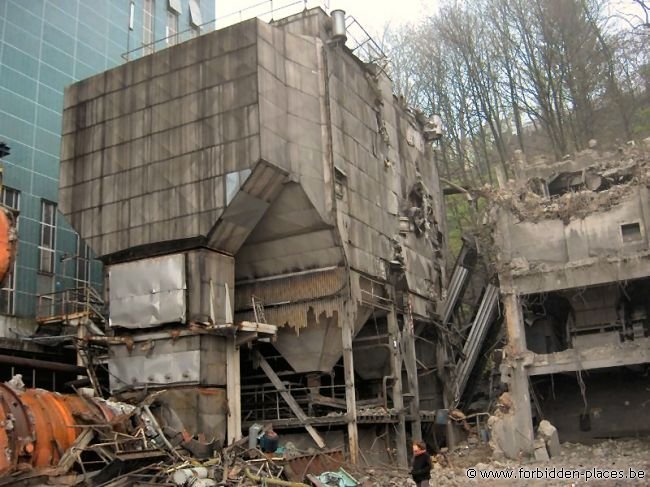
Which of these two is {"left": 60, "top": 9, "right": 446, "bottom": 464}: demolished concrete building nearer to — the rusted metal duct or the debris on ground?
the debris on ground

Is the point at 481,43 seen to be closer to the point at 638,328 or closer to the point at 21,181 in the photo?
the point at 638,328

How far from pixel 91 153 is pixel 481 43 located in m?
28.6

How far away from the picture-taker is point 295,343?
72.5 ft

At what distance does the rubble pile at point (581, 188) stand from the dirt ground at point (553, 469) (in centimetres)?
750

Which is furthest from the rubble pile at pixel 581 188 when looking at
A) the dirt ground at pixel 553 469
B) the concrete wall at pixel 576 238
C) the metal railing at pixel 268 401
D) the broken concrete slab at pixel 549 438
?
the metal railing at pixel 268 401

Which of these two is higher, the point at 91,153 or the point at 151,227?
the point at 91,153

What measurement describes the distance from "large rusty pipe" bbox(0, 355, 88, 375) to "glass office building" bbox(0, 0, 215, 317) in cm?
431

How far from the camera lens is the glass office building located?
26.3 metres

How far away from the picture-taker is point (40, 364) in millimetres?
21766

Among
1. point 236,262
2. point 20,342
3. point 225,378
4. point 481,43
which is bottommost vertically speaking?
point 225,378

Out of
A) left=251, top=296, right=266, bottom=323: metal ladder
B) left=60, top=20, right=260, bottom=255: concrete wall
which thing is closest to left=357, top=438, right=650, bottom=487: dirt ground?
left=251, top=296, right=266, bottom=323: metal ladder

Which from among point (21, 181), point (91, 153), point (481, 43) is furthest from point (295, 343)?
point (481, 43)

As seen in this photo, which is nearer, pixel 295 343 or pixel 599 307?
pixel 295 343

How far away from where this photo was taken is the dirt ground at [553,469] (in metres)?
16.3
